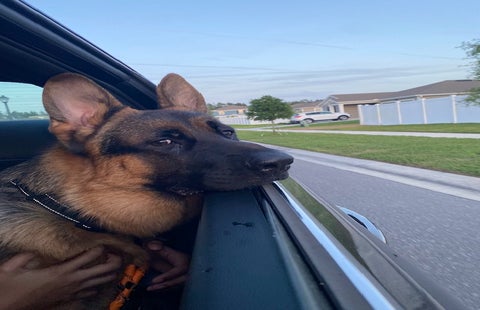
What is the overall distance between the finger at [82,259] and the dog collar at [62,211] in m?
0.10

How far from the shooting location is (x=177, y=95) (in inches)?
96.0

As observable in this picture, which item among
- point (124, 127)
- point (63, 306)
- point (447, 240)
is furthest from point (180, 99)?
point (447, 240)

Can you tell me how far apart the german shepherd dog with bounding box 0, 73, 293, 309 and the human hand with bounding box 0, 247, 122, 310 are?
59mm

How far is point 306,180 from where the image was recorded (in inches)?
368

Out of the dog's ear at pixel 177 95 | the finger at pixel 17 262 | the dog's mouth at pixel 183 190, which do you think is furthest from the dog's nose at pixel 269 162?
the dog's ear at pixel 177 95

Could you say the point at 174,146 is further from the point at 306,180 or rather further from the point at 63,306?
the point at 306,180

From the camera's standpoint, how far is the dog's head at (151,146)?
1.51 meters

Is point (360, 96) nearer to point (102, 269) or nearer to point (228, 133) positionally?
point (228, 133)

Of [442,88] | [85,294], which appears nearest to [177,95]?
[85,294]

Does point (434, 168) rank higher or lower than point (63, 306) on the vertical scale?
lower

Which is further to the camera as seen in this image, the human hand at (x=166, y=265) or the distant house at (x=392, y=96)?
the distant house at (x=392, y=96)

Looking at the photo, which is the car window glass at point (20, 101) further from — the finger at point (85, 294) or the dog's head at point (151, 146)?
the finger at point (85, 294)

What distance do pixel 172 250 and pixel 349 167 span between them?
1020 centimetres

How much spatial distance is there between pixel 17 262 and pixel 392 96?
63.5 metres
